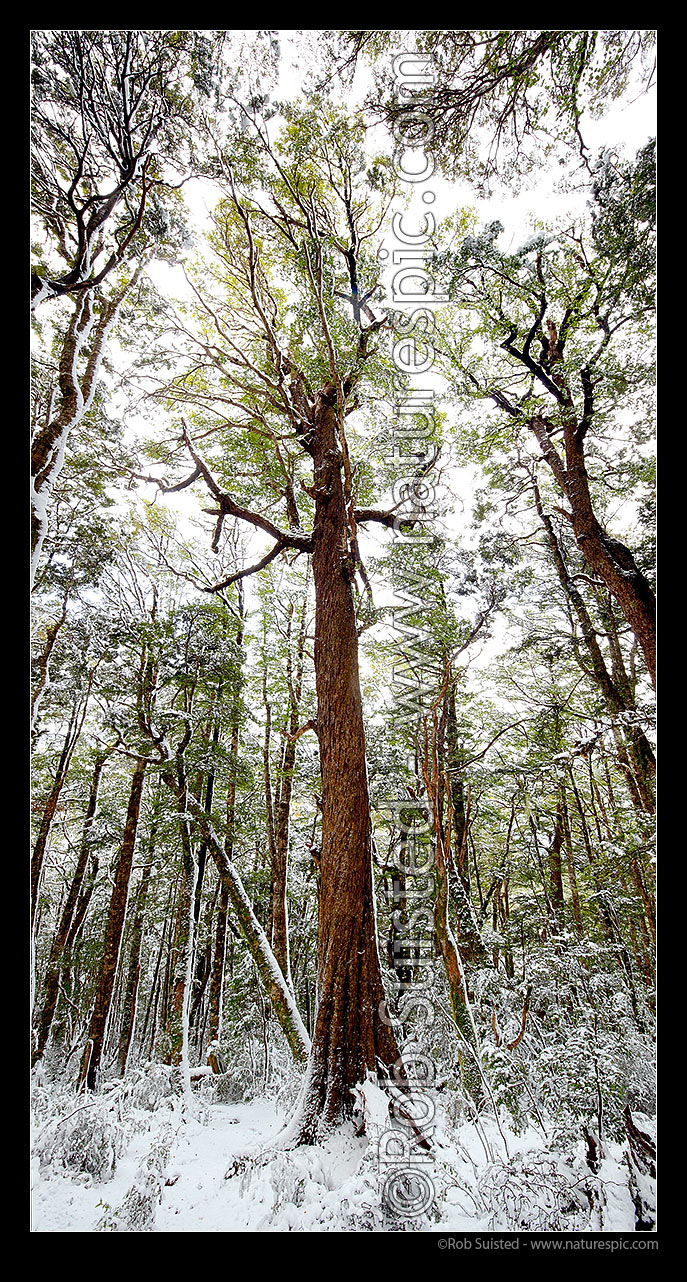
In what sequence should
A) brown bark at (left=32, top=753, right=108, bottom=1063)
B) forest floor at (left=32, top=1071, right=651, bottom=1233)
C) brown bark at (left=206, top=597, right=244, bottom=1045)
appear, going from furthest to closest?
brown bark at (left=32, top=753, right=108, bottom=1063), brown bark at (left=206, top=597, right=244, bottom=1045), forest floor at (left=32, top=1071, right=651, bottom=1233)

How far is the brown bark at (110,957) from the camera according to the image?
214 inches

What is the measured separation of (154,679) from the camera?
5809 mm

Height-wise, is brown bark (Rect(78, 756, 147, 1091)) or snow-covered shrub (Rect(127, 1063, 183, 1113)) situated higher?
brown bark (Rect(78, 756, 147, 1091))

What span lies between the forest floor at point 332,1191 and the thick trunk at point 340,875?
0.19m

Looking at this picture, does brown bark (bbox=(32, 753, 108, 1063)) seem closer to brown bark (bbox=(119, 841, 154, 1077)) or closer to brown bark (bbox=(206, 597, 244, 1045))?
brown bark (bbox=(119, 841, 154, 1077))

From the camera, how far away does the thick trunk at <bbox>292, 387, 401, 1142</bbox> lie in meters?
2.31

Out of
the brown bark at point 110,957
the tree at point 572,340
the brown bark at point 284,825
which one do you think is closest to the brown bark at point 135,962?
the brown bark at point 110,957

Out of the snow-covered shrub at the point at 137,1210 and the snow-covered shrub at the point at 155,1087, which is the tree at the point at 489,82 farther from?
the snow-covered shrub at the point at 155,1087

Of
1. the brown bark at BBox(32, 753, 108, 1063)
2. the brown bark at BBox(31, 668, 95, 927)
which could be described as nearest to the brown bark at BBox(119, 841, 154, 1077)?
the brown bark at BBox(32, 753, 108, 1063)

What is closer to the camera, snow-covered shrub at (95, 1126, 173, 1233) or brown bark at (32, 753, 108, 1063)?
snow-covered shrub at (95, 1126, 173, 1233)

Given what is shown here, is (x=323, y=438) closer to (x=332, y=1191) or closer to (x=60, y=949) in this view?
(x=332, y=1191)

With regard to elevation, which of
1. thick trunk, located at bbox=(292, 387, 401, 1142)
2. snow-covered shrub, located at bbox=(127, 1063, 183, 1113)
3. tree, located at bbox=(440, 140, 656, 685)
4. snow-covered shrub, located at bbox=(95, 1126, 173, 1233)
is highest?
tree, located at bbox=(440, 140, 656, 685)

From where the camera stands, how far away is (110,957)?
5.51 metres
